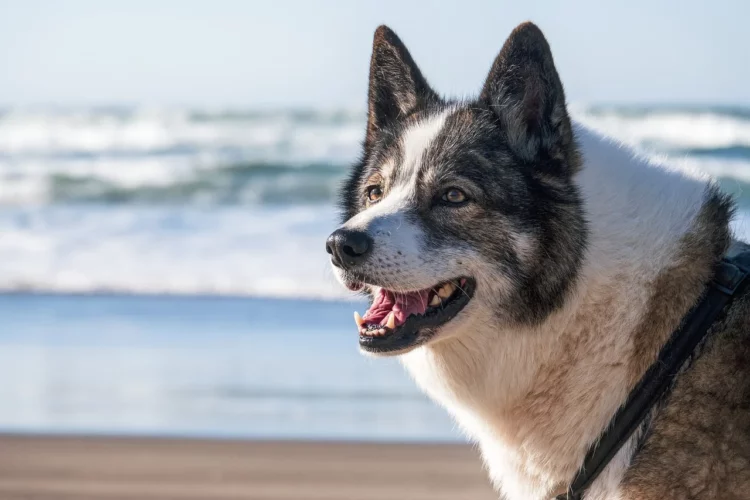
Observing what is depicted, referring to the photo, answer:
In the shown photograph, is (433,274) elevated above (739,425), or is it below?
above

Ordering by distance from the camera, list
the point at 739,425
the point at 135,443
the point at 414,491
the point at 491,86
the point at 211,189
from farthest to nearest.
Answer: the point at 211,189 → the point at 135,443 → the point at 414,491 → the point at 491,86 → the point at 739,425

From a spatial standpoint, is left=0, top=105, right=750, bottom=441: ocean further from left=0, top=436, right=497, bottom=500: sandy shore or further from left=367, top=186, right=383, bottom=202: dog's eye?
left=367, top=186, right=383, bottom=202: dog's eye

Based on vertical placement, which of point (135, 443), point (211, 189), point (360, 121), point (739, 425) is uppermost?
point (739, 425)

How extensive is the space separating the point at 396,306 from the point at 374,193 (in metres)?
0.43

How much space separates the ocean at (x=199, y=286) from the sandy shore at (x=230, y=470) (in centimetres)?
23

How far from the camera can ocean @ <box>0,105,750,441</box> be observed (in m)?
5.50

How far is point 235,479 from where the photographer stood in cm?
450

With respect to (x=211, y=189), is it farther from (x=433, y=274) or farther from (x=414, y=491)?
(x=433, y=274)

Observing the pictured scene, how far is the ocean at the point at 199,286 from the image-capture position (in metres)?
5.50

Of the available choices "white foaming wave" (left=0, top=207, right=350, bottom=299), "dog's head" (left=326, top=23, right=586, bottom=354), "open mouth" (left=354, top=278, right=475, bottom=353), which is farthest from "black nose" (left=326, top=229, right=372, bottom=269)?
"white foaming wave" (left=0, top=207, right=350, bottom=299)

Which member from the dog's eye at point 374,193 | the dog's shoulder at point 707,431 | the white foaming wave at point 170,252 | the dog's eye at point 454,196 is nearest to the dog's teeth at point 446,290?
the dog's eye at point 454,196

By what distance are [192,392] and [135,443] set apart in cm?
91

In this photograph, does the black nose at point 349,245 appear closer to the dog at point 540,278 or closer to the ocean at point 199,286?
the dog at point 540,278

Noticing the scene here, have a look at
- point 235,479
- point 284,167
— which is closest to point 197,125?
point 284,167
